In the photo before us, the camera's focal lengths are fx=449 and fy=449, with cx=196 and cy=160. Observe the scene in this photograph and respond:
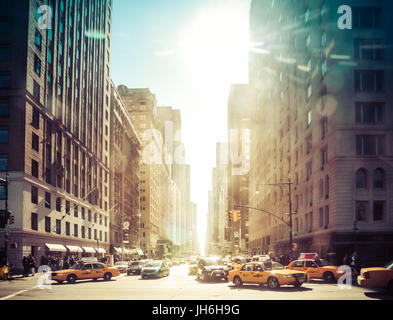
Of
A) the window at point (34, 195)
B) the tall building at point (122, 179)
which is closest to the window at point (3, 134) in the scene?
the window at point (34, 195)

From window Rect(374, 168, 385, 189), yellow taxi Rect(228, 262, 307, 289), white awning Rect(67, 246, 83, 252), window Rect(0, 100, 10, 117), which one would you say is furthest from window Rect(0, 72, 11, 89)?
window Rect(374, 168, 385, 189)

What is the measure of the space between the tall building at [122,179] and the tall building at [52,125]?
877 cm

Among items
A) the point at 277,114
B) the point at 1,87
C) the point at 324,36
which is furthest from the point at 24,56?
the point at 277,114

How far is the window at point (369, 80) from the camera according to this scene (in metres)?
47.0

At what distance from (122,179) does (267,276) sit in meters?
84.2

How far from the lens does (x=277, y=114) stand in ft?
271

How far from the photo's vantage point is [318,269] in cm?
3097

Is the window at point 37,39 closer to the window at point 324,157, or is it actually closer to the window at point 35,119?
the window at point 35,119

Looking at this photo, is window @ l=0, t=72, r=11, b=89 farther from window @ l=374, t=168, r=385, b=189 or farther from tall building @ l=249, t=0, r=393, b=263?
window @ l=374, t=168, r=385, b=189

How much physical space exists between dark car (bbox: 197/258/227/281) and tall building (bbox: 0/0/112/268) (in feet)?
74.0

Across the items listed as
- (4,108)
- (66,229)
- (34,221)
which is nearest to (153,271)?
(34,221)

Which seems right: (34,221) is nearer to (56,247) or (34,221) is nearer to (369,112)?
(56,247)

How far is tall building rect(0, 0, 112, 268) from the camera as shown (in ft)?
158
